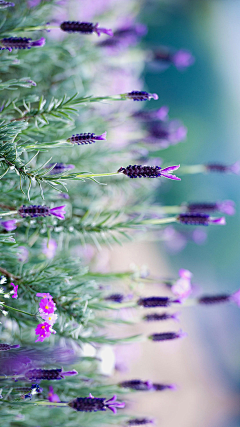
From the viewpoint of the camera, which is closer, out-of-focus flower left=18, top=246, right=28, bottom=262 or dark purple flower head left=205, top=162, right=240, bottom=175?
out-of-focus flower left=18, top=246, right=28, bottom=262

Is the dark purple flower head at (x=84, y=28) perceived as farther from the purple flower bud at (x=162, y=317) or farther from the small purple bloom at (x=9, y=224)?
the purple flower bud at (x=162, y=317)

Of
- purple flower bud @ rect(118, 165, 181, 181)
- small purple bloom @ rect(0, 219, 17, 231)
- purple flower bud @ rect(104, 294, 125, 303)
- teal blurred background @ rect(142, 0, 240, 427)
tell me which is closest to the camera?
purple flower bud @ rect(118, 165, 181, 181)

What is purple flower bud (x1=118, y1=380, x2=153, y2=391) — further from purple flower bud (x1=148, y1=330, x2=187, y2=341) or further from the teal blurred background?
the teal blurred background

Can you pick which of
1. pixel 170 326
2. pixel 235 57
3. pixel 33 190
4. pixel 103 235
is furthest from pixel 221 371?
pixel 235 57

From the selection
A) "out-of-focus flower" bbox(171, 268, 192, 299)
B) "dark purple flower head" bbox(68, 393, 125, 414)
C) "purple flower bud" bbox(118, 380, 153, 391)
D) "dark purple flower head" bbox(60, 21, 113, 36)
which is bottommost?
"dark purple flower head" bbox(68, 393, 125, 414)

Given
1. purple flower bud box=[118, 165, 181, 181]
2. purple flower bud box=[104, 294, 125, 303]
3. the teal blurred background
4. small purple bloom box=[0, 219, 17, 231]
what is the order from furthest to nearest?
1. the teal blurred background
2. purple flower bud box=[104, 294, 125, 303]
3. small purple bloom box=[0, 219, 17, 231]
4. purple flower bud box=[118, 165, 181, 181]

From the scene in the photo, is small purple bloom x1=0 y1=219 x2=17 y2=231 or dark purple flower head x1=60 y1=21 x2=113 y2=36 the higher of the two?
dark purple flower head x1=60 y1=21 x2=113 y2=36

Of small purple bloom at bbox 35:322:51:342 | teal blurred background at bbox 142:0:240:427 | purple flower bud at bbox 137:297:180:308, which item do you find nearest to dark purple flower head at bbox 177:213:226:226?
purple flower bud at bbox 137:297:180:308

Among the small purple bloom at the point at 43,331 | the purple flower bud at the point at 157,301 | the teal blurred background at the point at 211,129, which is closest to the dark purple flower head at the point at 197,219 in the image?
the purple flower bud at the point at 157,301

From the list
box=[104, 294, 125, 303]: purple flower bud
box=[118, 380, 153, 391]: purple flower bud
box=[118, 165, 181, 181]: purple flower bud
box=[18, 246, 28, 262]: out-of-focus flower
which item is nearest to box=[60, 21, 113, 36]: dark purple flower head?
box=[118, 165, 181, 181]: purple flower bud

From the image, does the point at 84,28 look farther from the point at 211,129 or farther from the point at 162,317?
the point at 211,129
